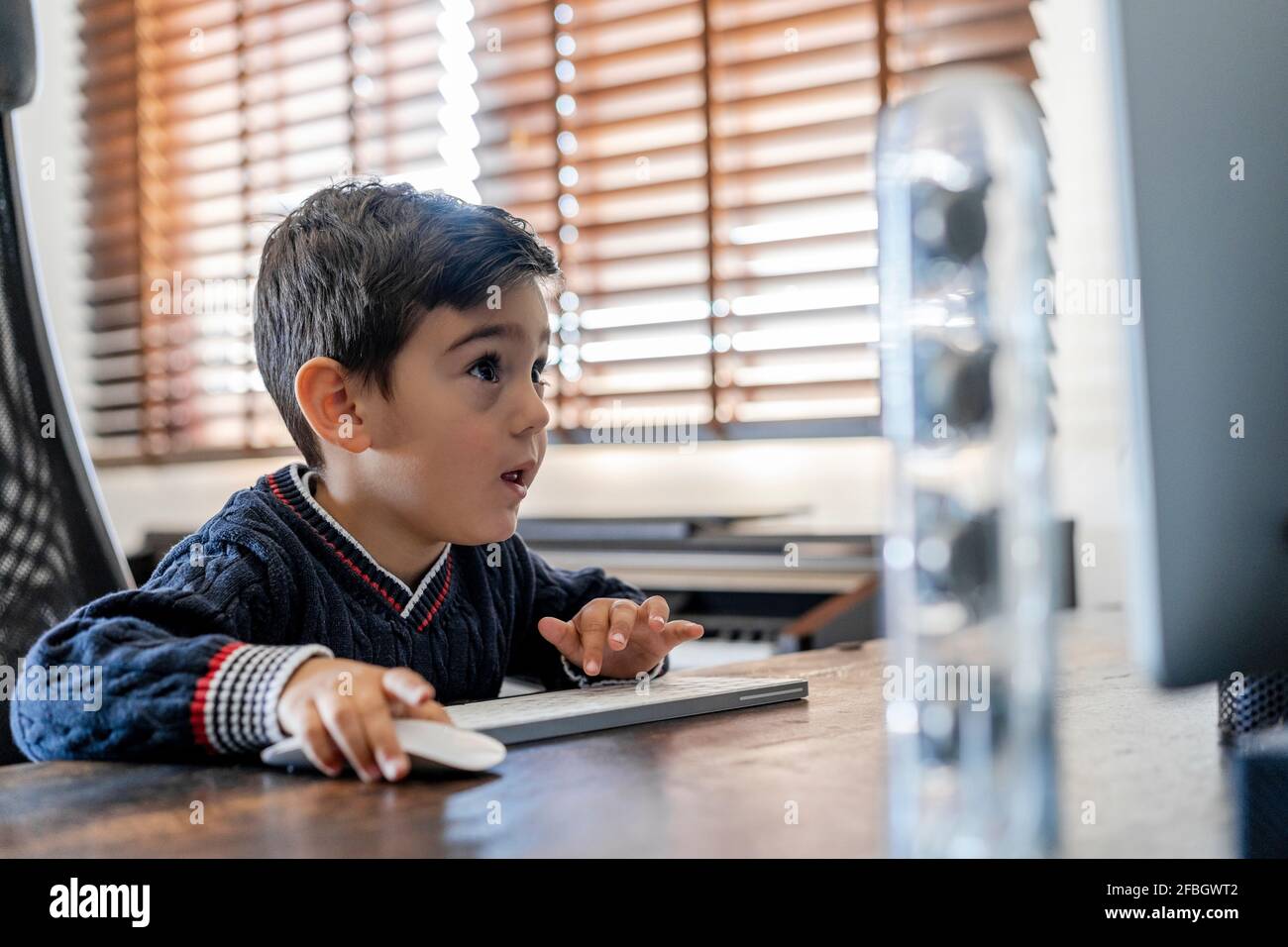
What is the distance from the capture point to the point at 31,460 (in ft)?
3.39

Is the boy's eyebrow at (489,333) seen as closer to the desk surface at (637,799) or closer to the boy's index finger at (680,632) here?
the boy's index finger at (680,632)

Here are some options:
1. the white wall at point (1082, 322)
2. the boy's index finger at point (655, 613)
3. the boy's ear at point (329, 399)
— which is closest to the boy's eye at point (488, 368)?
the boy's ear at point (329, 399)

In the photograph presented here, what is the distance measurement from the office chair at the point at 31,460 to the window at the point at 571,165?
101 cm

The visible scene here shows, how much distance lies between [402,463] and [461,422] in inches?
2.3

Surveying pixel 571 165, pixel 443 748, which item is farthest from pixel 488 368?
pixel 571 165

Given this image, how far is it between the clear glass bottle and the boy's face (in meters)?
0.60

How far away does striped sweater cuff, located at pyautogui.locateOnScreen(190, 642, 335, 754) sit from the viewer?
61 centimetres

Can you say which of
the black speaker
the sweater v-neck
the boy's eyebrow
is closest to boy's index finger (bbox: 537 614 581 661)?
the sweater v-neck

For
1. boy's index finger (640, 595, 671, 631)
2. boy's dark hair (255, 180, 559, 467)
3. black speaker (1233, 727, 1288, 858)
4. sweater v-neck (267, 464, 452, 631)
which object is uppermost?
boy's dark hair (255, 180, 559, 467)

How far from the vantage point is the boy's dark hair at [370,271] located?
0.98 m

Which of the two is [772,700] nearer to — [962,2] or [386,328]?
[386,328]

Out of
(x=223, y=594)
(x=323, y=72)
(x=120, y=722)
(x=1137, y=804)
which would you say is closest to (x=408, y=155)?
(x=323, y=72)

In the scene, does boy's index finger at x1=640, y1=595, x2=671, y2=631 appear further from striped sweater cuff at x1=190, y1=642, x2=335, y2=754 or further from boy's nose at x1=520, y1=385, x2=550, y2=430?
striped sweater cuff at x1=190, y1=642, x2=335, y2=754

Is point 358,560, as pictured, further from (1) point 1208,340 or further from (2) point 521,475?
(1) point 1208,340
